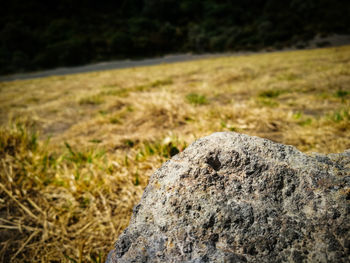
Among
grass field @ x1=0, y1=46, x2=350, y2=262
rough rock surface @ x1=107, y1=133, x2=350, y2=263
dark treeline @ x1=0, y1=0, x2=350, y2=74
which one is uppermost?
dark treeline @ x1=0, y1=0, x2=350, y2=74

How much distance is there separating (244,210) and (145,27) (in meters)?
43.2

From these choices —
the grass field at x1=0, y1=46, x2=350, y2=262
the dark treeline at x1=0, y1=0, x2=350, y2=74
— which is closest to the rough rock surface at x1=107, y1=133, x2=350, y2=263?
the grass field at x1=0, y1=46, x2=350, y2=262

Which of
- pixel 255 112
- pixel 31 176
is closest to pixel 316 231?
pixel 31 176

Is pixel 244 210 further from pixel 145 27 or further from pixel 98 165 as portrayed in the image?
pixel 145 27

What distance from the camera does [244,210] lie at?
0.47 meters

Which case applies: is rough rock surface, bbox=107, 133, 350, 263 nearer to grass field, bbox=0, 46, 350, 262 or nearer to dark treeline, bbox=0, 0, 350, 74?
grass field, bbox=0, 46, 350, 262

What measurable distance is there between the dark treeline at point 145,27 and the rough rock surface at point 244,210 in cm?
2893

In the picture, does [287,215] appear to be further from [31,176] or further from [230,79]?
[230,79]

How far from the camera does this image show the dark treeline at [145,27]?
27.5 m

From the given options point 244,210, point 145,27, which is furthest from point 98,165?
point 145,27

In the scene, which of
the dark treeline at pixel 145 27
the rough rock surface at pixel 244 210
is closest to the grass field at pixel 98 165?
the rough rock surface at pixel 244 210

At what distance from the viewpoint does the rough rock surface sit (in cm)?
42

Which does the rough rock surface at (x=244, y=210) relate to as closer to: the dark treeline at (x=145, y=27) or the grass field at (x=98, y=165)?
the grass field at (x=98, y=165)

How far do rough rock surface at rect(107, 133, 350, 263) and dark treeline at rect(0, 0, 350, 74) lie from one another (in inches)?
1139
